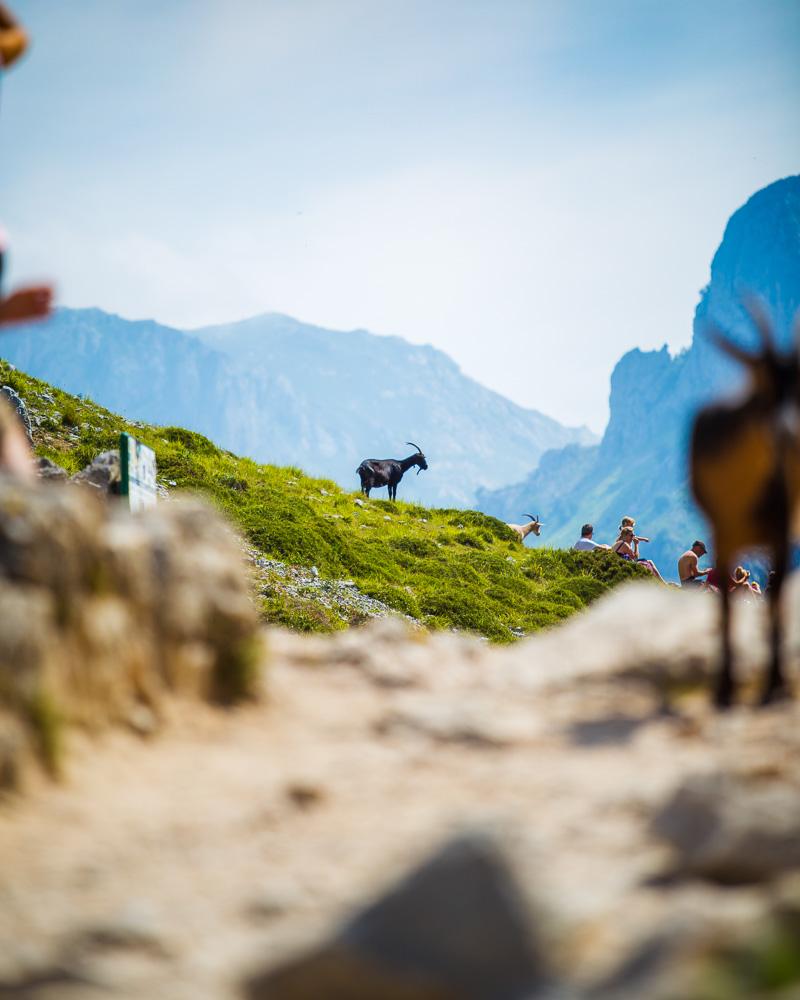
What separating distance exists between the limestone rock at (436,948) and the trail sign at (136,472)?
17.8 ft

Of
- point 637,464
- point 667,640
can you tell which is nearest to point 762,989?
point 667,640

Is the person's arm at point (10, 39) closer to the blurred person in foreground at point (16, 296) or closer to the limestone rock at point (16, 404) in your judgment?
the blurred person in foreground at point (16, 296)

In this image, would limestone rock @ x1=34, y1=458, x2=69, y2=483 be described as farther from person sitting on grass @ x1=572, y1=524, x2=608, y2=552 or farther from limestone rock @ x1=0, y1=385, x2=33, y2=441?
person sitting on grass @ x1=572, y1=524, x2=608, y2=552

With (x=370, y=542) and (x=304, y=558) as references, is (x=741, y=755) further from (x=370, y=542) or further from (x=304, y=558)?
(x=370, y=542)

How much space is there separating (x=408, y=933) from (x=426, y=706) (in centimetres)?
224

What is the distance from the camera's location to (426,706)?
504 cm

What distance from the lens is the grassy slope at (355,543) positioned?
56.2ft

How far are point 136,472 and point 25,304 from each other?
11.3 ft

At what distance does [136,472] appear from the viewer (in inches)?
323

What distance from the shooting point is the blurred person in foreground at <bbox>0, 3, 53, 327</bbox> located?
193 inches

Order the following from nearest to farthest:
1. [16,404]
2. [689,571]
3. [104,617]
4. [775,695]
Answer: [104,617], [775,695], [689,571], [16,404]

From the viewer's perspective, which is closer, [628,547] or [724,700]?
[724,700]

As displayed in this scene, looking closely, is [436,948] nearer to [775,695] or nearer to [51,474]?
[775,695]

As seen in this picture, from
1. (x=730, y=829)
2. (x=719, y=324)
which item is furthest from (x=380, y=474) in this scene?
(x=719, y=324)
